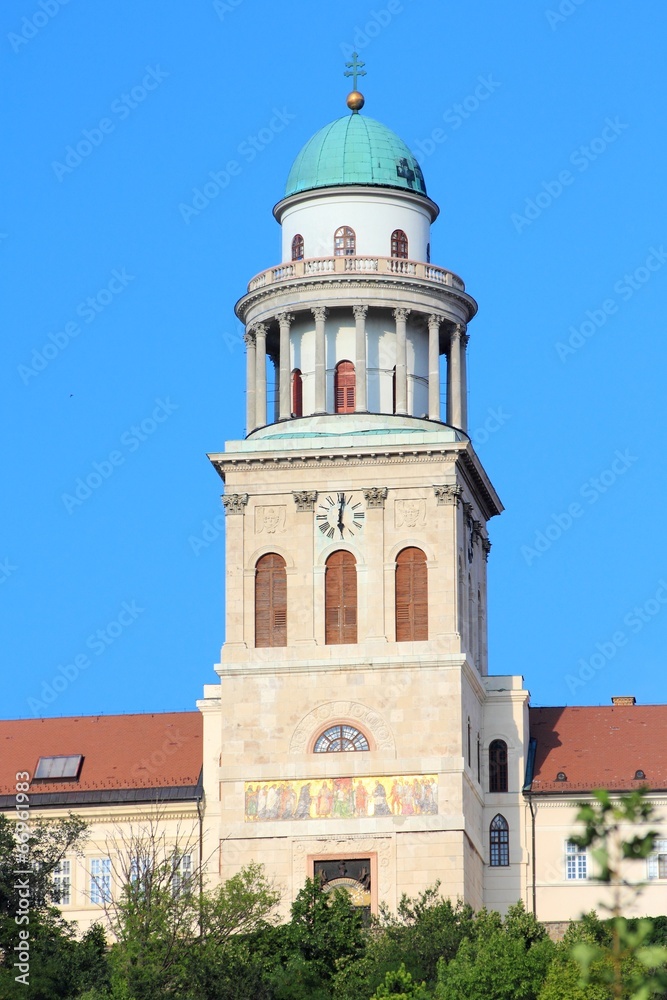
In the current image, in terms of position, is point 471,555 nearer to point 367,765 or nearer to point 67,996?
point 367,765

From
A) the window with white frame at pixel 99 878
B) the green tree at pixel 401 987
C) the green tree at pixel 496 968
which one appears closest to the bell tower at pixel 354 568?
the window with white frame at pixel 99 878

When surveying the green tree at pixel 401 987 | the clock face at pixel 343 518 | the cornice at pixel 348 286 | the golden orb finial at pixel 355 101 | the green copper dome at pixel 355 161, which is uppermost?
the golden orb finial at pixel 355 101

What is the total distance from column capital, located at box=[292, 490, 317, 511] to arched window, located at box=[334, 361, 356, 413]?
403 cm

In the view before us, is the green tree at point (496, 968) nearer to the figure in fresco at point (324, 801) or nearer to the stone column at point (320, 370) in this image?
the figure in fresco at point (324, 801)

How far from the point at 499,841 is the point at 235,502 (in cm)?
1527

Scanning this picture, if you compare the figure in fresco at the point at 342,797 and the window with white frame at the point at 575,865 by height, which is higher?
the figure in fresco at the point at 342,797

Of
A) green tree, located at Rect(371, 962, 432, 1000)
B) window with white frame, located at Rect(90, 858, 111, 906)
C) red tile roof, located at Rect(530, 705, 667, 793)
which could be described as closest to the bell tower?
red tile roof, located at Rect(530, 705, 667, 793)

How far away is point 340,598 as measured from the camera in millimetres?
68375

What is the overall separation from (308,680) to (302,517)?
5.74m

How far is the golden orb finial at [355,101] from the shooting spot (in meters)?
77.2

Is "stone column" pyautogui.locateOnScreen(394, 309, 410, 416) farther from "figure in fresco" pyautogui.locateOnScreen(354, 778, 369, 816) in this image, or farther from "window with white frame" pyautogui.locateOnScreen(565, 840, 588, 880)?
"window with white frame" pyautogui.locateOnScreen(565, 840, 588, 880)

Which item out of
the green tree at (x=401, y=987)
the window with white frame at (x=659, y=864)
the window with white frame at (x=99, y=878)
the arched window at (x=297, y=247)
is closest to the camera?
the green tree at (x=401, y=987)

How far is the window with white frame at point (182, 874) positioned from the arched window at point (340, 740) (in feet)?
19.9

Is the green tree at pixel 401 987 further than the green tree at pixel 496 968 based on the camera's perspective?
No
